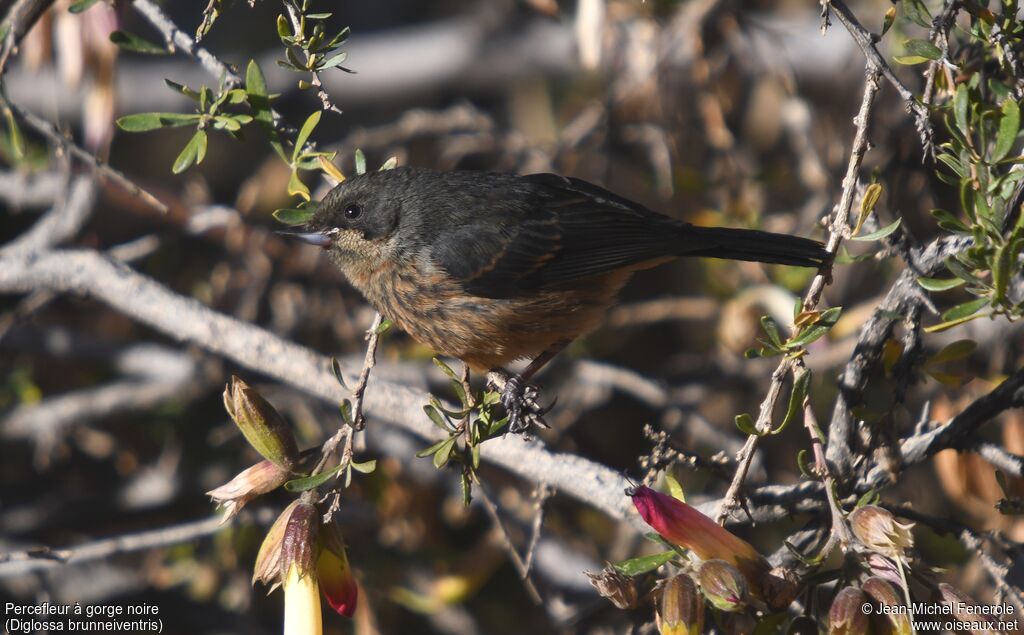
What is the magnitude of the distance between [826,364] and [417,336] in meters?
1.86

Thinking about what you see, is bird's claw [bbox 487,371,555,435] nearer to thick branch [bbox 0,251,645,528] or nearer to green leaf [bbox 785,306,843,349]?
thick branch [bbox 0,251,645,528]

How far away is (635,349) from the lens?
5.45m

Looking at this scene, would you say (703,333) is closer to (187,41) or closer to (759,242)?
(759,242)

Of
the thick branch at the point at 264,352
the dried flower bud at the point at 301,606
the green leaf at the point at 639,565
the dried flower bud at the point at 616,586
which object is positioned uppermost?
the green leaf at the point at 639,565

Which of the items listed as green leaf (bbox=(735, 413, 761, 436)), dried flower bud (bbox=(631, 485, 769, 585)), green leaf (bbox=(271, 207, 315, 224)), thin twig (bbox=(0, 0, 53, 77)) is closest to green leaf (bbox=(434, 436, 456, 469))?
dried flower bud (bbox=(631, 485, 769, 585))

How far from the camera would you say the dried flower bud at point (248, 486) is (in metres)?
2.29

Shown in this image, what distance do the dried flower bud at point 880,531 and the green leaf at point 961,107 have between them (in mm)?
882

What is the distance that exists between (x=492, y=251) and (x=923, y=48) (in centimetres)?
171

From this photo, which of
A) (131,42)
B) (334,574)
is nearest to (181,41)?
(131,42)

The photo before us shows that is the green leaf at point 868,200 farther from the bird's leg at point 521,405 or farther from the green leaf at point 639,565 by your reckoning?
the bird's leg at point 521,405

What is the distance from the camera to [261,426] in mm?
2289

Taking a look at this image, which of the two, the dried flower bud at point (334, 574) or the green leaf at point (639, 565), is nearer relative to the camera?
the green leaf at point (639, 565)

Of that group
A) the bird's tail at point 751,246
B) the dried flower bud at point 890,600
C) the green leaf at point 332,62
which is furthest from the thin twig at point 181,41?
the dried flower bud at point 890,600

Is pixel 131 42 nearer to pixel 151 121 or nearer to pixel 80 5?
pixel 80 5
